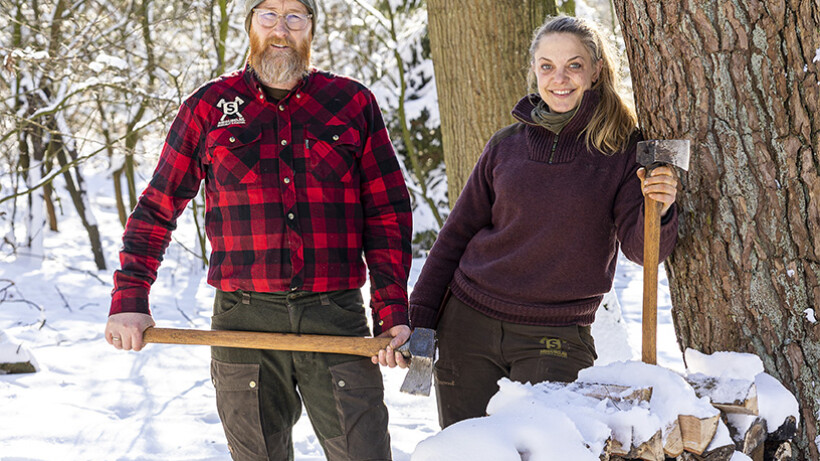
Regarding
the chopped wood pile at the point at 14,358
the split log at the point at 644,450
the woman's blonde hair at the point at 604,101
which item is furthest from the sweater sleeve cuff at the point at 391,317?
the chopped wood pile at the point at 14,358

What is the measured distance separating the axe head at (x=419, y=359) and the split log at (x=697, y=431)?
31.1 inches

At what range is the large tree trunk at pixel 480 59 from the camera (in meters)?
3.71

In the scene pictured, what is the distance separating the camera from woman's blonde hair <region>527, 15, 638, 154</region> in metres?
2.28

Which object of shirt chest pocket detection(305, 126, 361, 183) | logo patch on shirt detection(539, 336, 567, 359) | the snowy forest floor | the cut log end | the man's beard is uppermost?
the man's beard

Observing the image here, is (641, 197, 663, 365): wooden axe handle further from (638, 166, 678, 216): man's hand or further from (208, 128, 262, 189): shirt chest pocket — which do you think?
(208, 128, 262, 189): shirt chest pocket

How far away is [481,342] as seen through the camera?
243cm

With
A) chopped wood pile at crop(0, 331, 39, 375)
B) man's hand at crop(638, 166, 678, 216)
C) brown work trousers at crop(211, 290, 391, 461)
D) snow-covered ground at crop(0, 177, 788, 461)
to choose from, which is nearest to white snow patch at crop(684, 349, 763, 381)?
man's hand at crop(638, 166, 678, 216)

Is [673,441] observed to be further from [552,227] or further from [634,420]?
[552,227]

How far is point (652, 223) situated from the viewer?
203 cm

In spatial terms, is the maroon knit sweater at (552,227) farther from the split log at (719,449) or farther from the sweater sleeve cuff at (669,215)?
the split log at (719,449)

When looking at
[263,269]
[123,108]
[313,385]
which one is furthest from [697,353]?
[123,108]

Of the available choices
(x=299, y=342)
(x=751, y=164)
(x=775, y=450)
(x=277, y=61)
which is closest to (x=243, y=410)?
(x=299, y=342)

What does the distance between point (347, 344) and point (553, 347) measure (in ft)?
2.18

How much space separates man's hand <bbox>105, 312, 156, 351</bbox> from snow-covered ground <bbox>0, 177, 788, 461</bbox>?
1.30m
